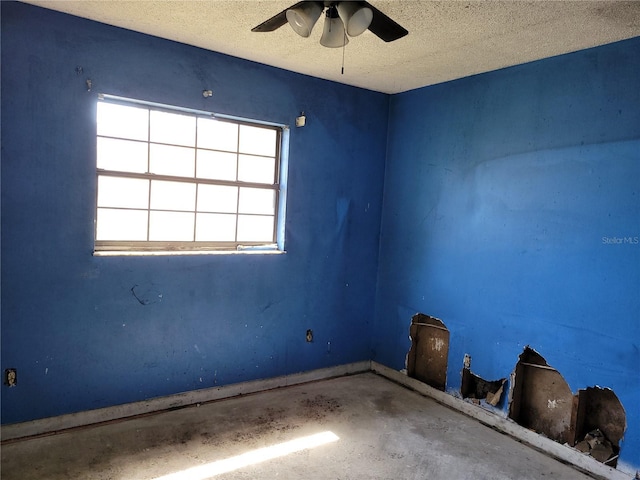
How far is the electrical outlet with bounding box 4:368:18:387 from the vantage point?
121 inches

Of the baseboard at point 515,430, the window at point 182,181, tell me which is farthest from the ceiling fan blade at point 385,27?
the baseboard at point 515,430

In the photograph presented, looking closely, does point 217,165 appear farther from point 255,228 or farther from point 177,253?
point 177,253

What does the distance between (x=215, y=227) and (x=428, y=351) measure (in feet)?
7.85

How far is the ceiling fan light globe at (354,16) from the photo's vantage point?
7.21 feet

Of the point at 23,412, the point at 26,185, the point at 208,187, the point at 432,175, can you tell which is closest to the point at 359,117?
the point at 432,175

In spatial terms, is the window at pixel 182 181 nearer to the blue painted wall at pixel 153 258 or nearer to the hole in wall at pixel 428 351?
the blue painted wall at pixel 153 258

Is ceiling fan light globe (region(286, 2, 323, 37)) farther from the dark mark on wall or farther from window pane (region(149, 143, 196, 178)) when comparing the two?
the dark mark on wall


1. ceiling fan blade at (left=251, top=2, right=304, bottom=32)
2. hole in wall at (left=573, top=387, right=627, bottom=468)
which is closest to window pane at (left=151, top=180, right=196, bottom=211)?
ceiling fan blade at (left=251, top=2, right=304, bottom=32)

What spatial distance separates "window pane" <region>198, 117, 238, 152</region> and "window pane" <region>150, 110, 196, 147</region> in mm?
70

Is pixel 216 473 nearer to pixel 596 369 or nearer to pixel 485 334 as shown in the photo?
pixel 485 334

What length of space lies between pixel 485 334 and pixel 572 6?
2.54 meters

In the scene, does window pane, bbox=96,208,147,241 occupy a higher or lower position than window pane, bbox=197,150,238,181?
lower

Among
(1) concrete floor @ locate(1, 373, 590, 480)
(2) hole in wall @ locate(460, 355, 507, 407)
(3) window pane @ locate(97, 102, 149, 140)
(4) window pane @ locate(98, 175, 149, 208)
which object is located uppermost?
(3) window pane @ locate(97, 102, 149, 140)

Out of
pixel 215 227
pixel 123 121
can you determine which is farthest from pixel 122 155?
pixel 215 227
